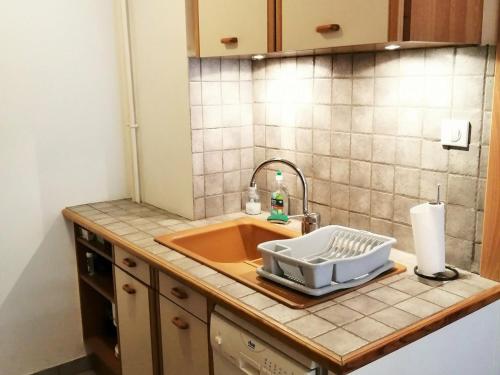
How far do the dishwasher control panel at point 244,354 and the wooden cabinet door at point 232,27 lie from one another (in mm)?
951

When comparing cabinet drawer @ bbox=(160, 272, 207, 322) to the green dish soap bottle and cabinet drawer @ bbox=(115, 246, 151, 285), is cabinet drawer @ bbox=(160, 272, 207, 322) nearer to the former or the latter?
cabinet drawer @ bbox=(115, 246, 151, 285)

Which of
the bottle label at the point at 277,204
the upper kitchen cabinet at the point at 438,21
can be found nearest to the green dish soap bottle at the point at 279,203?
the bottle label at the point at 277,204

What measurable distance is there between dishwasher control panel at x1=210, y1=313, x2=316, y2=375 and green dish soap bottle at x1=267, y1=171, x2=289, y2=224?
720 millimetres

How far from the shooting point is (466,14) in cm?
151

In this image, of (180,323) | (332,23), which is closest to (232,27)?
(332,23)

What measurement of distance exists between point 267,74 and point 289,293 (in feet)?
3.80

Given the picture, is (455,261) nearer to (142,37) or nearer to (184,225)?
(184,225)

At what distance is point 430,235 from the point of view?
1.60 metres

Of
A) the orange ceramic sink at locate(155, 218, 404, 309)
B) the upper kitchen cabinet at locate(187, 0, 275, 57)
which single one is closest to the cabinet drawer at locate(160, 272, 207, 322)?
the orange ceramic sink at locate(155, 218, 404, 309)

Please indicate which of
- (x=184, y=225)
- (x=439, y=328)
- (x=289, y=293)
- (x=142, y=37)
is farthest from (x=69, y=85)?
(x=439, y=328)

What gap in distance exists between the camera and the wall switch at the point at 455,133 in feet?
5.45

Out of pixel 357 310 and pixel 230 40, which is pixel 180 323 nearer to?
pixel 357 310

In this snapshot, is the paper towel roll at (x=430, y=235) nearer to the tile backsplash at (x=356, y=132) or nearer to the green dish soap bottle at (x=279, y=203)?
the tile backsplash at (x=356, y=132)

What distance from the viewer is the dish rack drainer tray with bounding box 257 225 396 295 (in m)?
1.52
